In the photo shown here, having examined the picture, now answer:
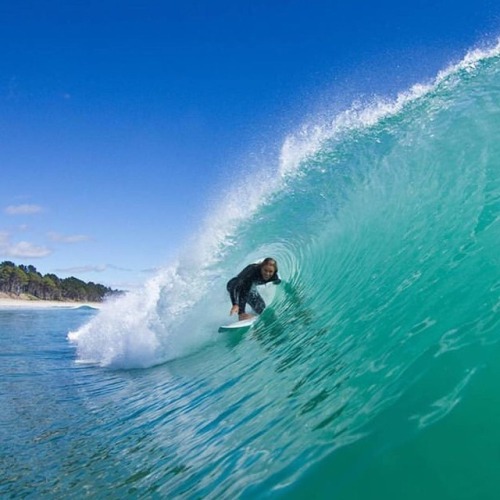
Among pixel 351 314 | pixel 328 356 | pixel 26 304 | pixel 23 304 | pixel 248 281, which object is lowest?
pixel 328 356

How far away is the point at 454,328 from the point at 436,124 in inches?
216

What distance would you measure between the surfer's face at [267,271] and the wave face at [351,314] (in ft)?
2.57

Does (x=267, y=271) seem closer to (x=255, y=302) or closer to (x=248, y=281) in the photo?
(x=248, y=281)

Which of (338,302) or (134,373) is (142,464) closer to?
A: (338,302)

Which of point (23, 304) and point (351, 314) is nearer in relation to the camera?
point (351, 314)

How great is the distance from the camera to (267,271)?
33.2 ft

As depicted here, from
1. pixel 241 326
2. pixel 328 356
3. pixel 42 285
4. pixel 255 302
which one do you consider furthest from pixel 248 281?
pixel 42 285

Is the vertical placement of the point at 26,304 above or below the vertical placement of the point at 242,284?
above

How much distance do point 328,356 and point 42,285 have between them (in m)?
138

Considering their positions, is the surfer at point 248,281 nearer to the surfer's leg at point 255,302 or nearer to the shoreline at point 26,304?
the surfer's leg at point 255,302

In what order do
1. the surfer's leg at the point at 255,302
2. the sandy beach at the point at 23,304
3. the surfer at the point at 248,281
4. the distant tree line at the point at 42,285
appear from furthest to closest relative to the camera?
the distant tree line at the point at 42,285 < the sandy beach at the point at 23,304 < the surfer's leg at the point at 255,302 < the surfer at the point at 248,281

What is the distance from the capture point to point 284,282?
12.6 m

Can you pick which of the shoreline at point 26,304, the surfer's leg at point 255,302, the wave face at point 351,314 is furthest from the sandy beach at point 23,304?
the surfer's leg at point 255,302

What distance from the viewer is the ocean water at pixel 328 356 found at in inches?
127
